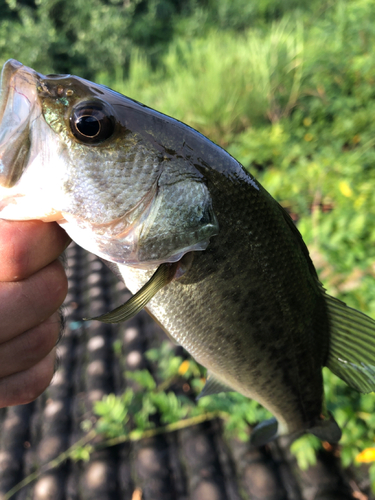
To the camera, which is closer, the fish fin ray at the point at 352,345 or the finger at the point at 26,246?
the finger at the point at 26,246

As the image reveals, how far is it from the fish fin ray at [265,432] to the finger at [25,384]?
28.4 inches

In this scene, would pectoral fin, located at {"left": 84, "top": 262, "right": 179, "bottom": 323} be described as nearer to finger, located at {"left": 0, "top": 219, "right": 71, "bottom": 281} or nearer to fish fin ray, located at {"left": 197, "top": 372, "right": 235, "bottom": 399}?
finger, located at {"left": 0, "top": 219, "right": 71, "bottom": 281}

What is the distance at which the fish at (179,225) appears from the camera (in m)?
0.58

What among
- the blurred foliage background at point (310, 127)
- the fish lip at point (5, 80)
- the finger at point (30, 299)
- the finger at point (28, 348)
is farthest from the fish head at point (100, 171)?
the blurred foliage background at point (310, 127)

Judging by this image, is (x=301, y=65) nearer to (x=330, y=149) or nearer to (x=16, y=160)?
(x=330, y=149)

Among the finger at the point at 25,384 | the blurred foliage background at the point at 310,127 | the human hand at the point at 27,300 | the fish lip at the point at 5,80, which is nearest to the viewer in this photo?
the fish lip at the point at 5,80

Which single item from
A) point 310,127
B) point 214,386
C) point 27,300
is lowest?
point 214,386

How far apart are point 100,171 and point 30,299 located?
12.8 inches

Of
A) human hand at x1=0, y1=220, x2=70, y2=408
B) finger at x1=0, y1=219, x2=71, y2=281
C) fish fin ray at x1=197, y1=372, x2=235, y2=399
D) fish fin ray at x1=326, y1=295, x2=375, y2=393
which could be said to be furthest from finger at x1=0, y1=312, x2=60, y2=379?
fish fin ray at x1=326, y1=295, x2=375, y2=393

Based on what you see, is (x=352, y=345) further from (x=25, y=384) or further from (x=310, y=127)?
(x=310, y=127)

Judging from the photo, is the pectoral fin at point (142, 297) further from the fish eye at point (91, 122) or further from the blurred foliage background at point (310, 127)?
the blurred foliage background at point (310, 127)

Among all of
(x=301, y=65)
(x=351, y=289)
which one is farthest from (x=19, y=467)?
(x=301, y=65)

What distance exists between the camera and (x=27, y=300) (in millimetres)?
698

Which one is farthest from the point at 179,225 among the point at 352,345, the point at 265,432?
the point at 265,432
